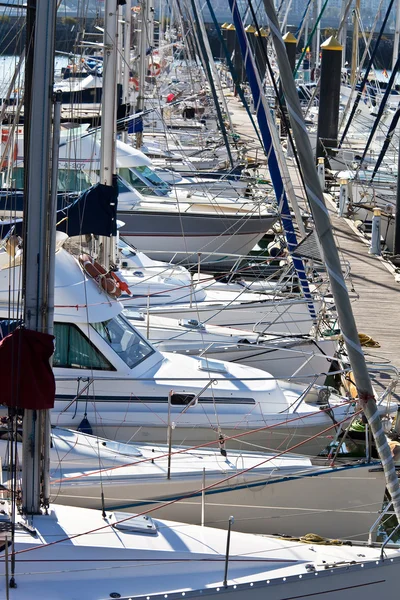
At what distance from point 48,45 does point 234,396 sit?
4.71 m

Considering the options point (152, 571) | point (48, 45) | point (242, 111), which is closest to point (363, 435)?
point (152, 571)

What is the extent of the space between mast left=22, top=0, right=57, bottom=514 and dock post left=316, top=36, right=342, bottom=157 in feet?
64.9

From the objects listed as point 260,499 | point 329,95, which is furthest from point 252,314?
point 329,95

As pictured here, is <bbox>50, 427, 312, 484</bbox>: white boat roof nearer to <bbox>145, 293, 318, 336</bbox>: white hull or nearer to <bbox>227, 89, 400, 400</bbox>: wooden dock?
<bbox>227, 89, 400, 400</bbox>: wooden dock

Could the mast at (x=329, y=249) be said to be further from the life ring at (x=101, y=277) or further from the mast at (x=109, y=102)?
the mast at (x=109, y=102)

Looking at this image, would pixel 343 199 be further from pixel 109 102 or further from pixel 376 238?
pixel 109 102

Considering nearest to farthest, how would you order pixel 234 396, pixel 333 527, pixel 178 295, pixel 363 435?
1. pixel 333 527
2. pixel 234 396
3. pixel 363 435
4. pixel 178 295

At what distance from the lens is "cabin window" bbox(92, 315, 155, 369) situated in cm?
945

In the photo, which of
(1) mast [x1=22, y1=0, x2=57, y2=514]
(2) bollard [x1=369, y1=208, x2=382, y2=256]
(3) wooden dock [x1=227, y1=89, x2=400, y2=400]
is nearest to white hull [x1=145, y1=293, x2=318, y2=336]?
(3) wooden dock [x1=227, y1=89, x2=400, y2=400]

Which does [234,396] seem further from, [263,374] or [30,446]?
[30,446]

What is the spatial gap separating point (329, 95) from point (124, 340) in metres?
17.7

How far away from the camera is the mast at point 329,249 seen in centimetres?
579

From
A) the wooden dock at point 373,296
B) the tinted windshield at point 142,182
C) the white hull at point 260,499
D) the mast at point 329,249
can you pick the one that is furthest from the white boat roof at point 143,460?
the tinted windshield at point 142,182

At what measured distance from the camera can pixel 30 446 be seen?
5895mm
